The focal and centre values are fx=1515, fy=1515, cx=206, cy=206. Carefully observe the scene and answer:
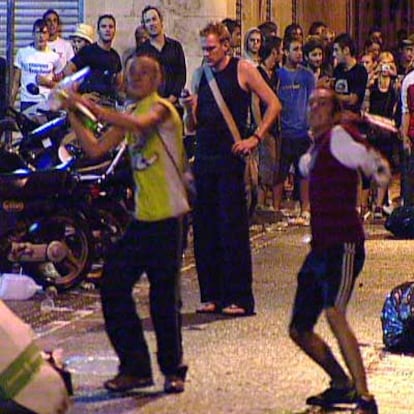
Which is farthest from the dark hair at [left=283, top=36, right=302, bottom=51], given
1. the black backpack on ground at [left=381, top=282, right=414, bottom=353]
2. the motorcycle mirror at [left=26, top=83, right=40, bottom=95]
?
the black backpack on ground at [left=381, top=282, right=414, bottom=353]

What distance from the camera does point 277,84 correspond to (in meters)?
17.8

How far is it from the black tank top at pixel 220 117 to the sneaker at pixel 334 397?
302cm

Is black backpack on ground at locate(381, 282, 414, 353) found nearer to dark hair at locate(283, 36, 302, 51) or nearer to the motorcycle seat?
the motorcycle seat

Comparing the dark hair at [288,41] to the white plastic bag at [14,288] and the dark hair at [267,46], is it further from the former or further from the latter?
the white plastic bag at [14,288]

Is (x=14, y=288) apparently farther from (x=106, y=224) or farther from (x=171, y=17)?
(x=171, y=17)

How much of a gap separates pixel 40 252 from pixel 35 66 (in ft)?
15.8

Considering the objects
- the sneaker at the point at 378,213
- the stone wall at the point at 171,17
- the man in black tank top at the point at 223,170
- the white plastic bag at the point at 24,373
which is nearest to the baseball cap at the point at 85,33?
the stone wall at the point at 171,17

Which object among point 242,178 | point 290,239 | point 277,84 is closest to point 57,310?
point 242,178

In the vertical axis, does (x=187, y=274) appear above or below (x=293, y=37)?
below

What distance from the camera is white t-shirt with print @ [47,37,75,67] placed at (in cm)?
1655

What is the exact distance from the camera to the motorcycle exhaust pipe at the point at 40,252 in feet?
39.0

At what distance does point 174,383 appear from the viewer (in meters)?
8.51

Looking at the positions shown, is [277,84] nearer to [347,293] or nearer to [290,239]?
[290,239]

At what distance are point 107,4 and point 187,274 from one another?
20.3 feet
